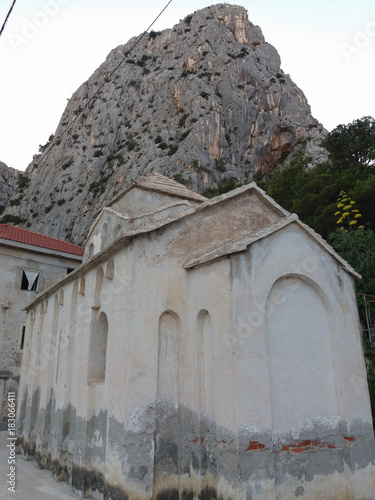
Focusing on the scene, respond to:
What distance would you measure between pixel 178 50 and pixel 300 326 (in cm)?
8177

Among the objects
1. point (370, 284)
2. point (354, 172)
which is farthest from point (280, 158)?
point (370, 284)

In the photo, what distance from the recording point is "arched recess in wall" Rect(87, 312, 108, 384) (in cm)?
898

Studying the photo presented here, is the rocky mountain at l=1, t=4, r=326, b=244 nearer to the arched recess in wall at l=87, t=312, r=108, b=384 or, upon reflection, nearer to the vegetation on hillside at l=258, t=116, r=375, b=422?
the vegetation on hillside at l=258, t=116, r=375, b=422

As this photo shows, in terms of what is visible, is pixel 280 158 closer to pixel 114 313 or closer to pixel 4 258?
pixel 4 258

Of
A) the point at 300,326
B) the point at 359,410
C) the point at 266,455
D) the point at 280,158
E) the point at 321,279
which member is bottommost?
the point at 266,455

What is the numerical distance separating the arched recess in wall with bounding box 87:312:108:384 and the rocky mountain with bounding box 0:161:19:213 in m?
81.9

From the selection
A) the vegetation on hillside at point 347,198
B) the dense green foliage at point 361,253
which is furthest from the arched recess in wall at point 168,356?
the dense green foliage at point 361,253

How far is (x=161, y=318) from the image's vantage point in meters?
7.96

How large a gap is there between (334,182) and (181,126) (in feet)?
139

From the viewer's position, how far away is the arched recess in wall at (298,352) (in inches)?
283

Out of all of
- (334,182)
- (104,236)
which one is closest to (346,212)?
(334,182)

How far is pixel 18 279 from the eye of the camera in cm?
2073

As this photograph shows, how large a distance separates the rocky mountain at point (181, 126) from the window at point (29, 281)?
35.7 m

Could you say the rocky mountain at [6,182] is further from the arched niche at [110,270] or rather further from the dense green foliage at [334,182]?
the arched niche at [110,270]
